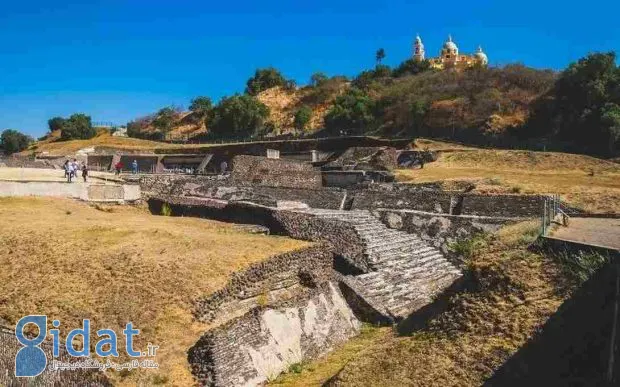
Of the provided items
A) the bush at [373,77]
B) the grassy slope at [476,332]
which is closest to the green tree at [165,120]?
the bush at [373,77]

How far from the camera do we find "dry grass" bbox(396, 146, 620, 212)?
16.8 meters

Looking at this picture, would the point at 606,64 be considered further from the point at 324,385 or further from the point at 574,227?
the point at 324,385

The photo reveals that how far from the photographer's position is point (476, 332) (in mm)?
7211

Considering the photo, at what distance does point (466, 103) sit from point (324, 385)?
135 feet

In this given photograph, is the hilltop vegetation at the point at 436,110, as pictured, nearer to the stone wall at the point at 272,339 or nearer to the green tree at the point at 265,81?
the green tree at the point at 265,81

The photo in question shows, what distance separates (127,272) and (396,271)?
6.31 meters

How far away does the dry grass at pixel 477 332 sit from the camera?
22.2 feet

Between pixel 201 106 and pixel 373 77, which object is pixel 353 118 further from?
pixel 201 106

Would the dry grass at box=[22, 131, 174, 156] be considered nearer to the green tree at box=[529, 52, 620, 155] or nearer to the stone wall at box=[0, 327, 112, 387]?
the green tree at box=[529, 52, 620, 155]

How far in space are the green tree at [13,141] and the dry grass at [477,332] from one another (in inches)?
2594

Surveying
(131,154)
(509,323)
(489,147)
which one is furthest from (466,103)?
(509,323)

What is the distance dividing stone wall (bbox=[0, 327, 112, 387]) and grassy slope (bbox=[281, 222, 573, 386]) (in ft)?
10.0

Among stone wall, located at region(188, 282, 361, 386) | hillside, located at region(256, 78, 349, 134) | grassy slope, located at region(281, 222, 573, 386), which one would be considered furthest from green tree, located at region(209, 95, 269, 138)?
grassy slope, located at region(281, 222, 573, 386)

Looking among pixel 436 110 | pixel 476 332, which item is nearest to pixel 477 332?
pixel 476 332
